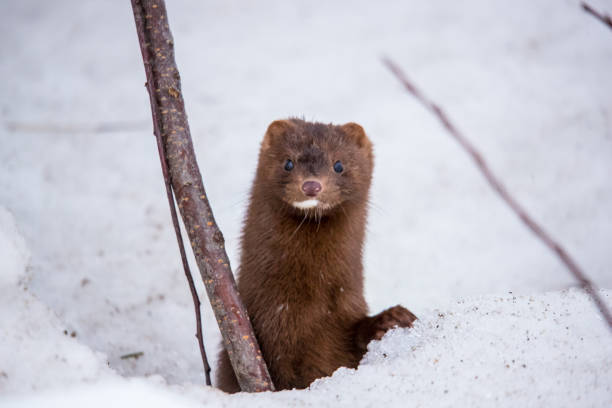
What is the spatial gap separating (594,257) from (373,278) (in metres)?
1.80

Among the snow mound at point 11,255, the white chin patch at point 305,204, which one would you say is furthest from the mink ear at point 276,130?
the snow mound at point 11,255

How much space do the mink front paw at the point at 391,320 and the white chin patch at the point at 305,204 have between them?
0.63m

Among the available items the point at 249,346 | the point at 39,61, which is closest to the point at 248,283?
the point at 249,346

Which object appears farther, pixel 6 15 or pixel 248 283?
pixel 6 15

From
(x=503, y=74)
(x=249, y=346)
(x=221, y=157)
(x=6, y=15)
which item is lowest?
(x=249, y=346)

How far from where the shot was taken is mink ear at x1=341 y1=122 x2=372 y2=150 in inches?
132

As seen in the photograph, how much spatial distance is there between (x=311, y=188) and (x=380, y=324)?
0.74 meters

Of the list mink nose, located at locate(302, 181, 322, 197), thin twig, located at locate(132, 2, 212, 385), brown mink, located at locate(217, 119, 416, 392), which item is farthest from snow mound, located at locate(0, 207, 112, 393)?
mink nose, located at locate(302, 181, 322, 197)

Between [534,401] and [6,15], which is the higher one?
[6,15]

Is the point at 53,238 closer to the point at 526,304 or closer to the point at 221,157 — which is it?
the point at 221,157

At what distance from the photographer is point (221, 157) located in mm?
5453

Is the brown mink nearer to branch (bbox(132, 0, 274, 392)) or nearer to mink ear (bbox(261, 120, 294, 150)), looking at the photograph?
mink ear (bbox(261, 120, 294, 150))

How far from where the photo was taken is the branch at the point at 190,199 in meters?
2.67

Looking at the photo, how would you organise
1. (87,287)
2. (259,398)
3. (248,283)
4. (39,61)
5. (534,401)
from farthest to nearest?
(39,61) < (87,287) < (248,283) < (259,398) < (534,401)
